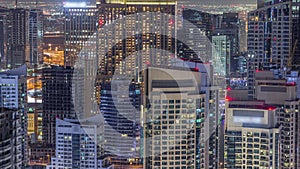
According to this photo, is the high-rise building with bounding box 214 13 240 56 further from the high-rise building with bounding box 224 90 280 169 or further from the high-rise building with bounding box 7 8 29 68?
the high-rise building with bounding box 224 90 280 169

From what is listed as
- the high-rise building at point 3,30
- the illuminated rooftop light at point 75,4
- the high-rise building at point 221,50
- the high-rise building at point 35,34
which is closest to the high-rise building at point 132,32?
the illuminated rooftop light at point 75,4

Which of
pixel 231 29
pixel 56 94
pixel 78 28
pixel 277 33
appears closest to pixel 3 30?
pixel 78 28

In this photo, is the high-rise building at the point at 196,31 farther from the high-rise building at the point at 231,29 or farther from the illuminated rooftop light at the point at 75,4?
the illuminated rooftop light at the point at 75,4

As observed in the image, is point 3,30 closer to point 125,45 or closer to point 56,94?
point 125,45

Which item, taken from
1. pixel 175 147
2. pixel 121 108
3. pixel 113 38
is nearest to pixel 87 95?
pixel 121 108

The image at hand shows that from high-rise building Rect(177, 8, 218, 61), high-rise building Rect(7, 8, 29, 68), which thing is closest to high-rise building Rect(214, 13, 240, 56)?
high-rise building Rect(177, 8, 218, 61)
